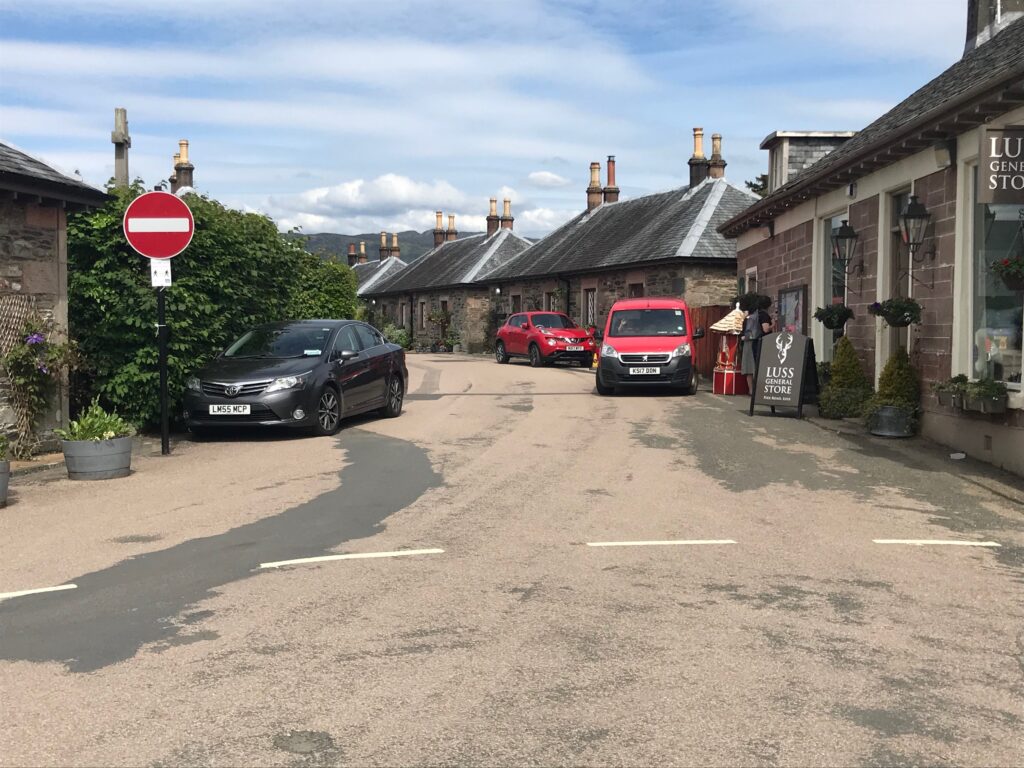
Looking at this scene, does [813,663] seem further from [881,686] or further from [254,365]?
[254,365]

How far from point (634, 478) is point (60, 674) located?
19.7 feet

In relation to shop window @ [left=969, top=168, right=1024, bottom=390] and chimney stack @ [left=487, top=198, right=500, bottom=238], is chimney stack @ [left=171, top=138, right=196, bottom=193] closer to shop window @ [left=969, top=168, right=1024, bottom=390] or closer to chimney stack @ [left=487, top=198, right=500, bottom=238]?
chimney stack @ [left=487, top=198, right=500, bottom=238]

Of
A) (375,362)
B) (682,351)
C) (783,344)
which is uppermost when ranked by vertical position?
(783,344)

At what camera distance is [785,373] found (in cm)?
1502

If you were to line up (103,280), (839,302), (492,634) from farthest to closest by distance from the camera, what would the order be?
(839,302) → (103,280) → (492,634)

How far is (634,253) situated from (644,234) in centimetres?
150

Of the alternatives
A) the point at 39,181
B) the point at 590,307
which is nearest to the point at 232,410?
the point at 39,181

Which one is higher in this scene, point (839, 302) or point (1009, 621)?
point (839, 302)

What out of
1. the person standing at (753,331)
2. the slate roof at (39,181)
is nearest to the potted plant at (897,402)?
the person standing at (753,331)

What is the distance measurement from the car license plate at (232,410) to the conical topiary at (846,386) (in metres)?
7.99

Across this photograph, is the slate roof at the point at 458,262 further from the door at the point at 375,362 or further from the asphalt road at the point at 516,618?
the asphalt road at the point at 516,618

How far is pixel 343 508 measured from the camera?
8031mm

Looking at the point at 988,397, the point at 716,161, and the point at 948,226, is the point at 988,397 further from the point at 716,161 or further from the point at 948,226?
the point at 716,161

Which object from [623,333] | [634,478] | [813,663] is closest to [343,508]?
[634,478]
